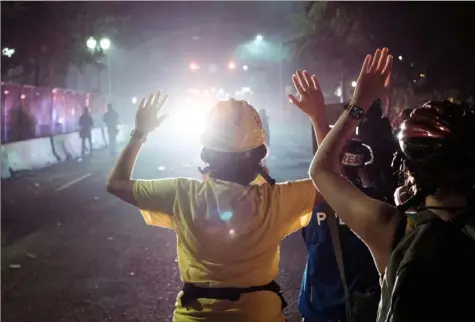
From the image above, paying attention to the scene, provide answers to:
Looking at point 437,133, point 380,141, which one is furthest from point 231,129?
point 380,141

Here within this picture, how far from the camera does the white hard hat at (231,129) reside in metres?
2.68

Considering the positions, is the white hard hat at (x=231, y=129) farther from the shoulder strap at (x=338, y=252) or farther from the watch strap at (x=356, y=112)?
the shoulder strap at (x=338, y=252)

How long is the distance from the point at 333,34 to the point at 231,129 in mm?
24488

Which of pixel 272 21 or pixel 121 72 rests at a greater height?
pixel 272 21

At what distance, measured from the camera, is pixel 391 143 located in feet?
17.3

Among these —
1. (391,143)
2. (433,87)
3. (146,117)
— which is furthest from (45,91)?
(146,117)

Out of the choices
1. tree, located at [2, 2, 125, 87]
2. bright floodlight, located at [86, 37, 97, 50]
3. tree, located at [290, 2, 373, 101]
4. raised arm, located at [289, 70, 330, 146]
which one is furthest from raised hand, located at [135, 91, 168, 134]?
bright floodlight, located at [86, 37, 97, 50]

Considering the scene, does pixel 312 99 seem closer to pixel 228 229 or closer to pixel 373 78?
pixel 373 78

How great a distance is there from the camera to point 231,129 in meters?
2.68

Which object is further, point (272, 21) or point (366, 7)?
point (272, 21)

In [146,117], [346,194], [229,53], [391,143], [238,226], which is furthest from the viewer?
[229,53]

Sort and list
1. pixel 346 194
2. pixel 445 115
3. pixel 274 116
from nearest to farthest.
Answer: pixel 445 115 < pixel 346 194 < pixel 274 116

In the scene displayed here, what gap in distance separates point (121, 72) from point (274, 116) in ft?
59.2

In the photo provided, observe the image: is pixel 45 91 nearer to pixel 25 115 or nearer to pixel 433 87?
pixel 25 115
